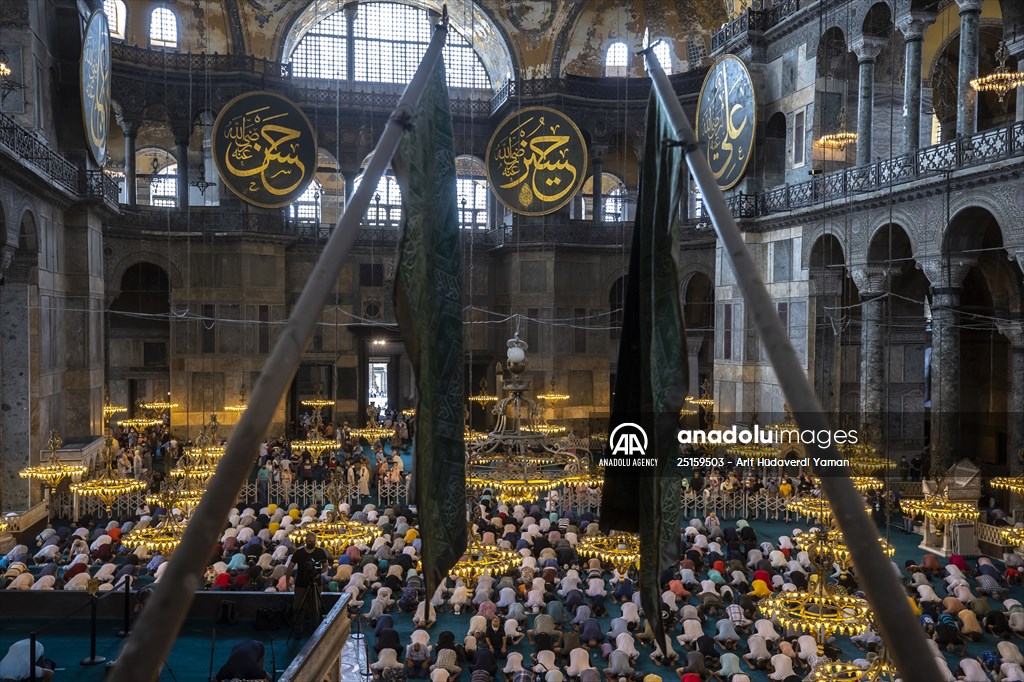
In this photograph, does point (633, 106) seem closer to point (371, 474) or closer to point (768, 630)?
point (371, 474)

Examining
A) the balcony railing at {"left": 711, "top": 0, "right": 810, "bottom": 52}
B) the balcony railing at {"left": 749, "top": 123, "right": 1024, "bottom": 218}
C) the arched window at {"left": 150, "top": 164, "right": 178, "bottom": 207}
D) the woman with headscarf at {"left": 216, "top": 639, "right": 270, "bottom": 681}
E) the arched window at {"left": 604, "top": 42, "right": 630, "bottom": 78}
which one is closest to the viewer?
the woman with headscarf at {"left": 216, "top": 639, "right": 270, "bottom": 681}

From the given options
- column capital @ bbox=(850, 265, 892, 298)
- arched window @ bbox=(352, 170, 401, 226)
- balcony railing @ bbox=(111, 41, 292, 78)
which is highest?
balcony railing @ bbox=(111, 41, 292, 78)

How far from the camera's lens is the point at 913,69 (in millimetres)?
14164

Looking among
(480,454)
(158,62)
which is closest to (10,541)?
(480,454)

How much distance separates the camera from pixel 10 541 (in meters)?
11.6

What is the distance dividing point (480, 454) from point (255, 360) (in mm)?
13954

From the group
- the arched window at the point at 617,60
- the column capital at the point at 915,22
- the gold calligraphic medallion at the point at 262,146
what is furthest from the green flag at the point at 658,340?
the arched window at the point at 617,60

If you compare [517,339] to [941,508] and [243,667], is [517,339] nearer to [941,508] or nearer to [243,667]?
[243,667]

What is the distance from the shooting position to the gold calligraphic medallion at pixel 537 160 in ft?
37.6

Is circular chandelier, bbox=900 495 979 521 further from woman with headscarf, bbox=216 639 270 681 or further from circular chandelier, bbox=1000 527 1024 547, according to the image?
woman with headscarf, bbox=216 639 270 681

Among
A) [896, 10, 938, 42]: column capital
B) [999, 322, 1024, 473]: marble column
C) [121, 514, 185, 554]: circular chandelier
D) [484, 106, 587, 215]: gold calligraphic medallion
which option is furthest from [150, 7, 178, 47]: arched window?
[999, 322, 1024, 473]: marble column

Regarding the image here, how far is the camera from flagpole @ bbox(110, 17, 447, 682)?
1.46 meters

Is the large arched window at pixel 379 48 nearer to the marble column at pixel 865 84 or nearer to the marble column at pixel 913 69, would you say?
the marble column at pixel 865 84

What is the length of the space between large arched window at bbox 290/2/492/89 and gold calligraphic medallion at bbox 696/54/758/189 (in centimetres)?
862
